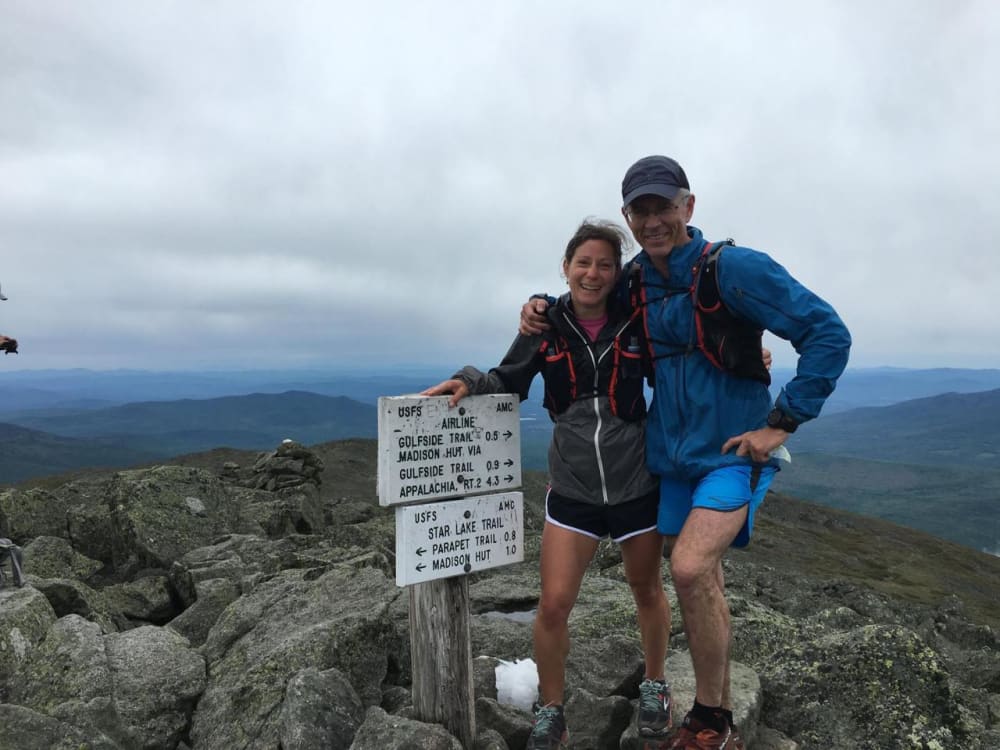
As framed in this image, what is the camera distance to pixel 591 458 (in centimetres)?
550

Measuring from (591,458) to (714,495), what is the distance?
100cm

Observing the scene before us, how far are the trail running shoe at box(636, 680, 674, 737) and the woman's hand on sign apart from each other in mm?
2931

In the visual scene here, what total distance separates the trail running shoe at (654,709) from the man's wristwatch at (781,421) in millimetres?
2543

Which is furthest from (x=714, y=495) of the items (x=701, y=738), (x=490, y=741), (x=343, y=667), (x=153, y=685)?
(x=153, y=685)

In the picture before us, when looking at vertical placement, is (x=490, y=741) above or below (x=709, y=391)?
below

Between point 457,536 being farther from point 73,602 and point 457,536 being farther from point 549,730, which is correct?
point 73,602

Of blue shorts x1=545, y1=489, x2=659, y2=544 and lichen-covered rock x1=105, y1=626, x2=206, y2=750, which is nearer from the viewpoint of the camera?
blue shorts x1=545, y1=489, x2=659, y2=544

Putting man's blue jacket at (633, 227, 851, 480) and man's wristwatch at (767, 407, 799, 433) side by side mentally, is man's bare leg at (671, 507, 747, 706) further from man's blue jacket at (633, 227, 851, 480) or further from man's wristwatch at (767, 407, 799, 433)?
man's wristwatch at (767, 407, 799, 433)

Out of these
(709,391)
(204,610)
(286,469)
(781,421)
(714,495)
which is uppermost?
(709,391)

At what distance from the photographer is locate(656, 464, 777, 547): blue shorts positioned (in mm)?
4961

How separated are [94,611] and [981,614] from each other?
56.2 metres

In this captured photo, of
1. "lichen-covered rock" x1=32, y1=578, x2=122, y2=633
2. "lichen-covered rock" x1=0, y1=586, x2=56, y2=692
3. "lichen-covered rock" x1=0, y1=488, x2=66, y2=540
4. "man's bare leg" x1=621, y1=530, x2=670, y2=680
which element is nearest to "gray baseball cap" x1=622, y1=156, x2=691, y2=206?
"man's bare leg" x1=621, y1=530, x2=670, y2=680

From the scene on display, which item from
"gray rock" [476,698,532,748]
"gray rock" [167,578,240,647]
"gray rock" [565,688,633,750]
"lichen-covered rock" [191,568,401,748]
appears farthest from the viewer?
"gray rock" [167,578,240,647]

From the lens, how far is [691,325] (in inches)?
205
